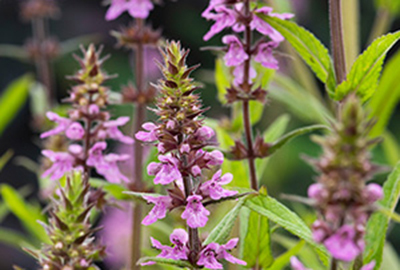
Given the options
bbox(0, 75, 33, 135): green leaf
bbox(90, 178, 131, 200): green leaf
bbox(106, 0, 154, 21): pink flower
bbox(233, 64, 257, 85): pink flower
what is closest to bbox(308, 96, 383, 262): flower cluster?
bbox(233, 64, 257, 85): pink flower

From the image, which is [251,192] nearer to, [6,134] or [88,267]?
[88,267]

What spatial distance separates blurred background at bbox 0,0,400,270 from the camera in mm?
2688

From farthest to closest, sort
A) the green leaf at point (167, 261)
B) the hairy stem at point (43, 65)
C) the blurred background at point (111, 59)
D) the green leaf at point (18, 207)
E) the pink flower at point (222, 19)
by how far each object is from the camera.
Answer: the blurred background at point (111, 59)
the hairy stem at point (43, 65)
the green leaf at point (18, 207)
the pink flower at point (222, 19)
the green leaf at point (167, 261)

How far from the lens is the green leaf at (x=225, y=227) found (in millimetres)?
647

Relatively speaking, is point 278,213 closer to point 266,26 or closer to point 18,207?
point 266,26

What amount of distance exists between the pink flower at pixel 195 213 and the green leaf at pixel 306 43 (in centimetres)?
27

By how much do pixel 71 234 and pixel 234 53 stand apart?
1.08 ft

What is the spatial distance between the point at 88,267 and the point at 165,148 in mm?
176

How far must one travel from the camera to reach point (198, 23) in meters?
3.25

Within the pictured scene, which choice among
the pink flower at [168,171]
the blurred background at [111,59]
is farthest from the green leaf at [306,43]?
the blurred background at [111,59]

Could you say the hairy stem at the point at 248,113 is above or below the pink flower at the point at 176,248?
above

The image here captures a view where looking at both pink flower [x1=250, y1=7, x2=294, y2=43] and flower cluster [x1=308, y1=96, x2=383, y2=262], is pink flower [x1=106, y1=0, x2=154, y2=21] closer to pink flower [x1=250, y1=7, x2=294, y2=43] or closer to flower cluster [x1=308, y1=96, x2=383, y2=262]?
pink flower [x1=250, y1=7, x2=294, y2=43]

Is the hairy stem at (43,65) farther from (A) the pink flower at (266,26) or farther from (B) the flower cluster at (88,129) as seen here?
(A) the pink flower at (266,26)

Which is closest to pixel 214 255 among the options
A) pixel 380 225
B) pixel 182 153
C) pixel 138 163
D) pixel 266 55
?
pixel 182 153
